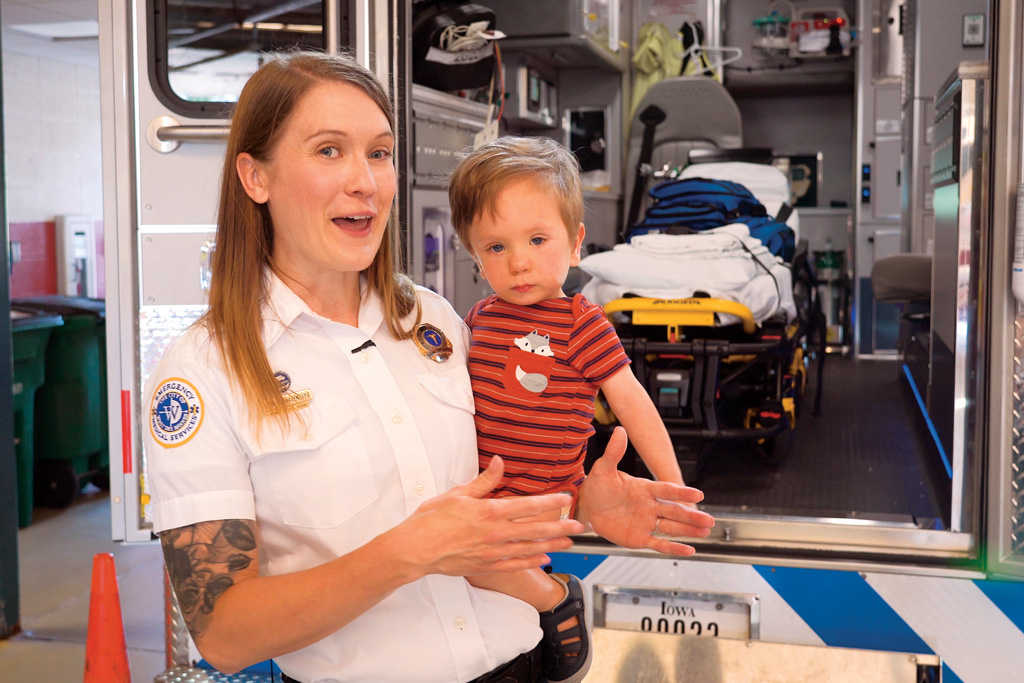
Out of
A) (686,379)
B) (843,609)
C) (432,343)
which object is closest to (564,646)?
(432,343)

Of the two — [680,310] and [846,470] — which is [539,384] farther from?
[846,470]

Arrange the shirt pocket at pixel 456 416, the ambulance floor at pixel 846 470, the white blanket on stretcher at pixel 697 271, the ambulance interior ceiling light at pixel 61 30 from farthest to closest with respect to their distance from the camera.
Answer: the ambulance interior ceiling light at pixel 61 30 < the white blanket on stretcher at pixel 697 271 < the ambulance floor at pixel 846 470 < the shirt pocket at pixel 456 416

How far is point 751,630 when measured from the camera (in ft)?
8.70

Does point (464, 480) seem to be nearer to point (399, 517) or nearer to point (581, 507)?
point (399, 517)

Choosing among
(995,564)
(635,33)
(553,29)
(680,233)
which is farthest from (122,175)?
(635,33)

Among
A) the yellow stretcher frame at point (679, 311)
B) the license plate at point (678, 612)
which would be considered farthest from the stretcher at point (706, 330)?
the license plate at point (678, 612)

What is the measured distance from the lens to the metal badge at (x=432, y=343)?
1.60m

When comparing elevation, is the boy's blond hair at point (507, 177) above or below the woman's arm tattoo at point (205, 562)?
above

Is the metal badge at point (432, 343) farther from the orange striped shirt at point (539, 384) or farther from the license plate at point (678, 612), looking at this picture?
the license plate at point (678, 612)

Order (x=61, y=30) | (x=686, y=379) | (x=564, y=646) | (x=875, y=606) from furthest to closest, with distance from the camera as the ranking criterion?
(x=61, y=30), (x=686, y=379), (x=875, y=606), (x=564, y=646)

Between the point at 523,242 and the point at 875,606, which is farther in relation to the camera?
the point at 875,606

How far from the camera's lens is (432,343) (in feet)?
5.33

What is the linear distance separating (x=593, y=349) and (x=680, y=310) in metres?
2.35

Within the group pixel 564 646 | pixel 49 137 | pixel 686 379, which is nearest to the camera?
pixel 564 646
